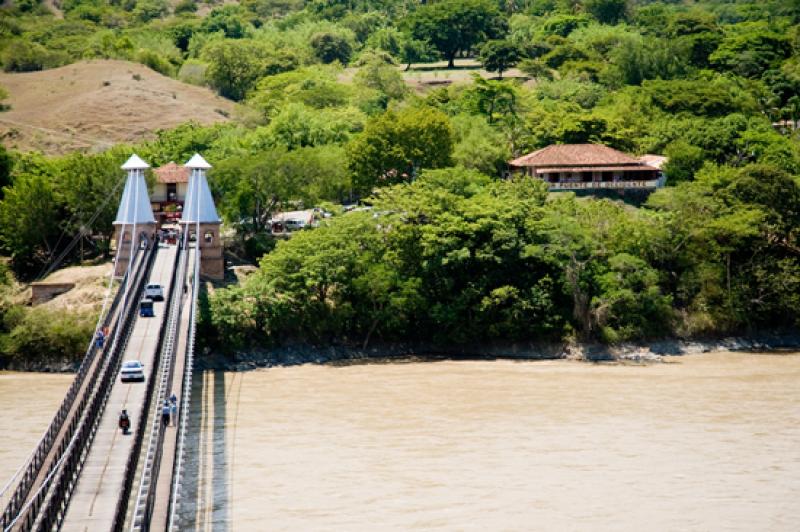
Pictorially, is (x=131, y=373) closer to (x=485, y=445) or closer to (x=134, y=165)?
(x=485, y=445)

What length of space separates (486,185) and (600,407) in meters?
20.9

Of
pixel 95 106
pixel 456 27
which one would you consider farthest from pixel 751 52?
pixel 95 106

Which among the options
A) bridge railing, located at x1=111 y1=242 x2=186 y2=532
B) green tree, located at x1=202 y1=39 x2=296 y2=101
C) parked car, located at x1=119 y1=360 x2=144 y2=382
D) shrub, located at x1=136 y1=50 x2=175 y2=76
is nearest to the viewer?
bridge railing, located at x1=111 y1=242 x2=186 y2=532

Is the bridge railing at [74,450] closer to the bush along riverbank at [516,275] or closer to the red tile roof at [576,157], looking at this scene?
the bush along riverbank at [516,275]

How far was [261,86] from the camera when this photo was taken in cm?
10100

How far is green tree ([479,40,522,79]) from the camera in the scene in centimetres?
10762

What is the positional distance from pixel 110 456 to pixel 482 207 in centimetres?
2789

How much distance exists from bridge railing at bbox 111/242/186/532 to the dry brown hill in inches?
1384

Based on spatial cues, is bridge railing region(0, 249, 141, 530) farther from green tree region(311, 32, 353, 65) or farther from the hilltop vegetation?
green tree region(311, 32, 353, 65)

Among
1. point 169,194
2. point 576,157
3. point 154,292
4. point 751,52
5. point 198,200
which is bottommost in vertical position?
point 154,292

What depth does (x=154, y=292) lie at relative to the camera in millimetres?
48531

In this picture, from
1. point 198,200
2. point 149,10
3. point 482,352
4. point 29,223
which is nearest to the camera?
point 482,352

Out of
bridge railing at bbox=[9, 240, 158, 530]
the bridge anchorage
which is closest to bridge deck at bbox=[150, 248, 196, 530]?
the bridge anchorage

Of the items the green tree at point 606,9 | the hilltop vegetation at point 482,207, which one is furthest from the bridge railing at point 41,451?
the green tree at point 606,9
